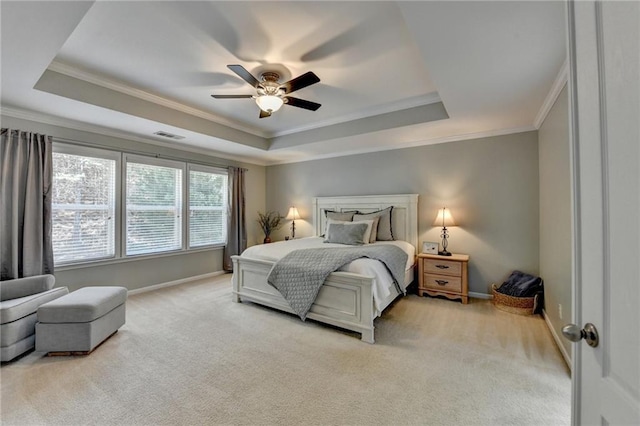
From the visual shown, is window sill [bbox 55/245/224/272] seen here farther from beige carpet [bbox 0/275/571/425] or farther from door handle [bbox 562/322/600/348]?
door handle [bbox 562/322/600/348]

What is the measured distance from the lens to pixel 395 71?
8.73ft

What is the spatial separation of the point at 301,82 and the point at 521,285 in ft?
11.3

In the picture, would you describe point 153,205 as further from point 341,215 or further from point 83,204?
point 341,215

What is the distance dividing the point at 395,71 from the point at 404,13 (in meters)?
1.12

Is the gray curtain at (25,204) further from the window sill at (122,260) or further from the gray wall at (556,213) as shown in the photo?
the gray wall at (556,213)

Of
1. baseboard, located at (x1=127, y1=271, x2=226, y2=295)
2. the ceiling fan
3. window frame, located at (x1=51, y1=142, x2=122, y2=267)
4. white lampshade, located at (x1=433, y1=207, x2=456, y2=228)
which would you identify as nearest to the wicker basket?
white lampshade, located at (x1=433, y1=207, x2=456, y2=228)

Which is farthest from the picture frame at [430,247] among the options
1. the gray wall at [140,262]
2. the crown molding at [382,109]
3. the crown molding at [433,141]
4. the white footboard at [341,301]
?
the gray wall at [140,262]

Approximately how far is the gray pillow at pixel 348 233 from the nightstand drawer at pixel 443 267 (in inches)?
37.9

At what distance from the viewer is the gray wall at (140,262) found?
10.9 feet

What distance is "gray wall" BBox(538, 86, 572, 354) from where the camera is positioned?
218cm

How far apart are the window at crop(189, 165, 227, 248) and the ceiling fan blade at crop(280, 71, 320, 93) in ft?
9.75

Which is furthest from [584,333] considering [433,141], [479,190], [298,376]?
[433,141]

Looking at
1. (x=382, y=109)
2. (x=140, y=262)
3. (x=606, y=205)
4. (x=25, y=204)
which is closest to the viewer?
(x=606, y=205)

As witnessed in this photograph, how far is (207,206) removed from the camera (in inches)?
197
